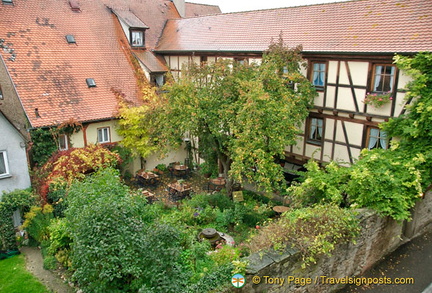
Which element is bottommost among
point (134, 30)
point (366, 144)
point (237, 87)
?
point (366, 144)

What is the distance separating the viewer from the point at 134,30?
888 inches

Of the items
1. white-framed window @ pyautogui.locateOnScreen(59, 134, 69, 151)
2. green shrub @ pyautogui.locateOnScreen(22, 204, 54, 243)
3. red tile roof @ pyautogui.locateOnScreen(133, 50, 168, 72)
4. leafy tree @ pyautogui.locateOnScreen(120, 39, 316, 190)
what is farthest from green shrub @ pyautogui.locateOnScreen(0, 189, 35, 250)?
red tile roof @ pyautogui.locateOnScreen(133, 50, 168, 72)

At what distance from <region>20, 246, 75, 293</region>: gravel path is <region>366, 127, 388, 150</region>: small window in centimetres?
1234

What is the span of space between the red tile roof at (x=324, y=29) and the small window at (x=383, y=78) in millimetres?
703

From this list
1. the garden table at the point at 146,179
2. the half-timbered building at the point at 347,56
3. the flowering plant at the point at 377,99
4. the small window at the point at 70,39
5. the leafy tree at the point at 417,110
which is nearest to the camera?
the leafy tree at the point at 417,110

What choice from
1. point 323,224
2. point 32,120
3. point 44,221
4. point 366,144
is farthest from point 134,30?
point 323,224

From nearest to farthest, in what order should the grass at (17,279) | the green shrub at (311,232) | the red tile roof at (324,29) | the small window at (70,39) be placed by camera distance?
the green shrub at (311,232) → the grass at (17,279) → the red tile roof at (324,29) → the small window at (70,39)

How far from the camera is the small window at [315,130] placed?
16.0 meters

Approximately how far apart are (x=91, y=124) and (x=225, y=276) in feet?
42.8

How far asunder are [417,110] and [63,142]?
608 inches

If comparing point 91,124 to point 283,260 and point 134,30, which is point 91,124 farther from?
point 283,260

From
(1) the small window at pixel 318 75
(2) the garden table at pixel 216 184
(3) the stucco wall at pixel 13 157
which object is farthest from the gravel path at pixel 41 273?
(1) the small window at pixel 318 75

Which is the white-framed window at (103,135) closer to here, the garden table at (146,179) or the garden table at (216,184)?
the garden table at (146,179)

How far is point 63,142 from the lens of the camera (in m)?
17.0
